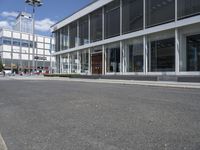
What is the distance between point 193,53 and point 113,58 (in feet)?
43.1

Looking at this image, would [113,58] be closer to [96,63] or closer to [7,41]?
[96,63]

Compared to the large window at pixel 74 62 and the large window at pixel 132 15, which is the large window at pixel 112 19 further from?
the large window at pixel 74 62

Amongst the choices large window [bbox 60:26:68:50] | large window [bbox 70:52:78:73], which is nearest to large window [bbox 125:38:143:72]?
large window [bbox 70:52:78:73]

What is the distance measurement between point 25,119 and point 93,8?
33.2 m

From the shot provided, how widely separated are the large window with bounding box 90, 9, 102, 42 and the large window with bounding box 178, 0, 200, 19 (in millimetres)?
15164

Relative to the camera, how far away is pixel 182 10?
23.6 meters

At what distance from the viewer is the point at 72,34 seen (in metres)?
45.2

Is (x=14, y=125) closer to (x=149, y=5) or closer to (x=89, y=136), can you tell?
(x=89, y=136)

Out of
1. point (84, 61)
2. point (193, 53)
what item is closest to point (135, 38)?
point (193, 53)

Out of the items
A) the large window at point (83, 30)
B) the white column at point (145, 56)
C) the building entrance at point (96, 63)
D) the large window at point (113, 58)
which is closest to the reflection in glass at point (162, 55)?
the white column at point (145, 56)

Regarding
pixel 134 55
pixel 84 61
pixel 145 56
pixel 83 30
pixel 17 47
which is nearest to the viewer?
pixel 145 56

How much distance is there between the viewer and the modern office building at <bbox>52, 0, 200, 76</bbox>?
23328 millimetres

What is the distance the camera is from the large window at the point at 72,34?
4409 cm

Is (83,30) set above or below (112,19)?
below
